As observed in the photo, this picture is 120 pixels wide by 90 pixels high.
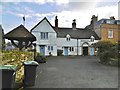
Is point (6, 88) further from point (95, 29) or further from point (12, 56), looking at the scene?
point (95, 29)

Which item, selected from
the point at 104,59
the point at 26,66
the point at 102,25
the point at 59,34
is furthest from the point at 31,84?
the point at 102,25

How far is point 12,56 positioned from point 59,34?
3018cm

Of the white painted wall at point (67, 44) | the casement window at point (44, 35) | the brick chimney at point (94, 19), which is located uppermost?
the brick chimney at point (94, 19)

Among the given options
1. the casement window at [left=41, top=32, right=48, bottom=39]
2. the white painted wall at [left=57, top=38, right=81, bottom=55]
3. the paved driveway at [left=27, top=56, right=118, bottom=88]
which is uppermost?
the casement window at [left=41, top=32, right=48, bottom=39]

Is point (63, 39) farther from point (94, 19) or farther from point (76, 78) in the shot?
point (76, 78)

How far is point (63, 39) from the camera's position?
3866 cm

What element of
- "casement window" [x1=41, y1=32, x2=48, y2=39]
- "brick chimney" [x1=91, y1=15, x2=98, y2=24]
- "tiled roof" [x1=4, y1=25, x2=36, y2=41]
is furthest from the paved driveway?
"brick chimney" [x1=91, y1=15, x2=98, y2=24]

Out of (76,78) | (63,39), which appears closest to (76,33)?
(63,39)

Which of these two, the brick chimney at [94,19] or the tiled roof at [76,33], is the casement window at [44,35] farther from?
the brick chimney at [94,19]

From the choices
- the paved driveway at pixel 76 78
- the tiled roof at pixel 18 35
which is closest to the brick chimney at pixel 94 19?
the tiled roof at pixel 18 35

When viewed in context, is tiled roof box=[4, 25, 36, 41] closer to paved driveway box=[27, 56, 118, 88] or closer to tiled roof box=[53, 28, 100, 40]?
paved driveway box=[27, 56, 118, 88]

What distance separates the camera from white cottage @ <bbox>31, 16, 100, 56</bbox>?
120 feet

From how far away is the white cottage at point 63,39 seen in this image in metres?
36.5

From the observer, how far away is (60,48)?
3856 centimetres
